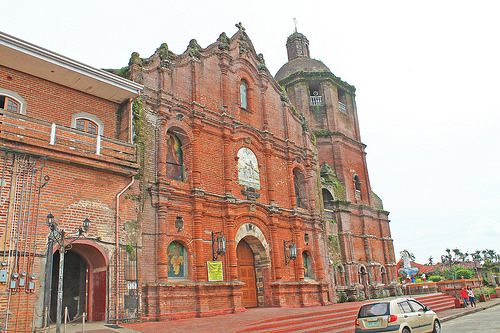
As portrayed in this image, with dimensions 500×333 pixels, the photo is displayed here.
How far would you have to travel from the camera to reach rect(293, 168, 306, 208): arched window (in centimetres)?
2319

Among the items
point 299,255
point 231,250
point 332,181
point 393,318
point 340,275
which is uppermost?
point 332,181

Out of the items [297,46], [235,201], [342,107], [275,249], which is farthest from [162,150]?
Answer: [297,46]

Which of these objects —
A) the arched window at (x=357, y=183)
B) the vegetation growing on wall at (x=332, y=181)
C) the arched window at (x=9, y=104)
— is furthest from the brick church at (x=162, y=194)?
the arched window at (x=357, y=183)

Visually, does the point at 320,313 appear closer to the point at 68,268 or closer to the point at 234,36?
the point at 68,268

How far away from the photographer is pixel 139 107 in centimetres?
1585

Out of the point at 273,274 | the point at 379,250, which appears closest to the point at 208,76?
the point at 273,274

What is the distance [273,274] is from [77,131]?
1103 centimetres

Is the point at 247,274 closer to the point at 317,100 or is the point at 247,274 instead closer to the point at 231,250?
the point at 231,250

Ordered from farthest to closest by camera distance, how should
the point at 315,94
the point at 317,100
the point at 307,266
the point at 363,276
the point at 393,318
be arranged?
the point at 315,94
the point at 317,100
the point at 363,276
the point at 307,266
the point at 393,318

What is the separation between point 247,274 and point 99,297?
24.9 ft

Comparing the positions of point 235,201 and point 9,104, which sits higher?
point 9,104

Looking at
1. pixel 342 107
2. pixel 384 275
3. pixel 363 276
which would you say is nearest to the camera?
pixel 363 276

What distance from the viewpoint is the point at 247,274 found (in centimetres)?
1905

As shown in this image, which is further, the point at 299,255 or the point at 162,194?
the point at 299,255
